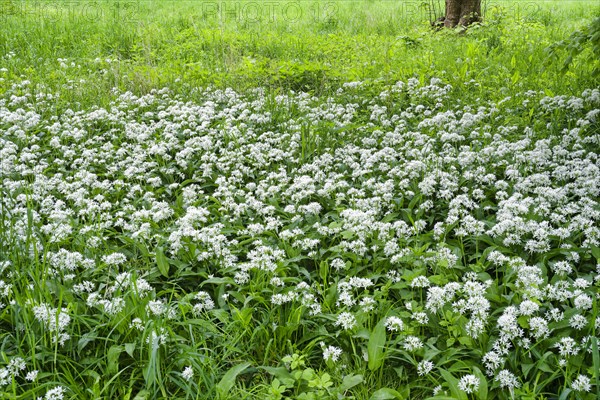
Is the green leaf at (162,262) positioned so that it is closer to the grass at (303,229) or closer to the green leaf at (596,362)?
the grass at (303,229)

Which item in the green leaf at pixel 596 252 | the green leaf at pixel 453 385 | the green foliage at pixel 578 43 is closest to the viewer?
the green leaf at pixel 453 385

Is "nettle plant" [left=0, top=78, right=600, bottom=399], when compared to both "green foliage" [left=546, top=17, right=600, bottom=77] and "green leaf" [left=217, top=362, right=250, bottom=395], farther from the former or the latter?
"green foliage" [left=546, top=17, right=600, bottom=77]

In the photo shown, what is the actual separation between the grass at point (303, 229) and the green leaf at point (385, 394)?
1 centimetres

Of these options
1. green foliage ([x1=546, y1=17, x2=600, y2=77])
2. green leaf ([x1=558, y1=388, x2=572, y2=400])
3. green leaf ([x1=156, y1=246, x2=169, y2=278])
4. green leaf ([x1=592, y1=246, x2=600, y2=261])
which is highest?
green foliage ([x1=546, y1=17, x2=600, y2=77])

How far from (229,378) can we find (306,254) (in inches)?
70.6

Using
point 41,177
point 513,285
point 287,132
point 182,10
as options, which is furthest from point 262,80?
point 182,10

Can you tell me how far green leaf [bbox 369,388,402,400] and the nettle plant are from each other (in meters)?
0.01

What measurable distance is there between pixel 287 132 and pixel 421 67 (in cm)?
324

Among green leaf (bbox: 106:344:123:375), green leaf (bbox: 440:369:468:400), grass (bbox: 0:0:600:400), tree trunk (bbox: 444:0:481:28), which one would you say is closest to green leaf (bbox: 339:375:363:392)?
grass (bbox: 0:0:600:400)

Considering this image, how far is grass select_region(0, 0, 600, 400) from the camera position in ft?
11.4

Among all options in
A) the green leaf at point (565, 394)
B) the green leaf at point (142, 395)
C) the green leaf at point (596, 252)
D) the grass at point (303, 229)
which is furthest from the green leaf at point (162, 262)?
the green leaf at point (596, 252)

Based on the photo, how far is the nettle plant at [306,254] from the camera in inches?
136

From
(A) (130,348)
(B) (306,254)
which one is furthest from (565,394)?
(A) (130,348)

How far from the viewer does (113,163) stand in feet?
21.4
